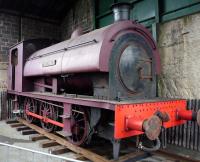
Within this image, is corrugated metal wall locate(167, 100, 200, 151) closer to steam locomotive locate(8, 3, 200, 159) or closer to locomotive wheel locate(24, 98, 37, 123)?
steam locomotive locate(8, 3, 200, 159)

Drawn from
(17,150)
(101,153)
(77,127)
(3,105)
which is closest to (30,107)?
(3,105)

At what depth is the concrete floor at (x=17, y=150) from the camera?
4.05m

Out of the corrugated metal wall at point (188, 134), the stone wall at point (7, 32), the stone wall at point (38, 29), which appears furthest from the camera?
the stone wall at point (38, 29)

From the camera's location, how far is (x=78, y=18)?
371 inches

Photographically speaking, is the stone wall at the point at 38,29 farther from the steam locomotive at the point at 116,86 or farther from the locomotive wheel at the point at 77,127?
the locomotive wheel at the point at 77,127

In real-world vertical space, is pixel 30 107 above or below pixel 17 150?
above

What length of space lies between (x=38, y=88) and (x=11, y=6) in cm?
441

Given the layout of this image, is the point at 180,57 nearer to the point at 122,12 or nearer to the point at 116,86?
the point at 122,12

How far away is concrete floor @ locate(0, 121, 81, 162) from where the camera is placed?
4.05m

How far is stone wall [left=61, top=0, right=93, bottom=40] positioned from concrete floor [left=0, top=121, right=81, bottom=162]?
4446 mm

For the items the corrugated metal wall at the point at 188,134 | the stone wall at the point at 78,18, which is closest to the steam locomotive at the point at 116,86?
the corrugated metal wall at the point at 188,134

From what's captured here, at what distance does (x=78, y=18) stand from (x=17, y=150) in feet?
20.6

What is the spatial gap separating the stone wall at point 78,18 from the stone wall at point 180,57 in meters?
3.75

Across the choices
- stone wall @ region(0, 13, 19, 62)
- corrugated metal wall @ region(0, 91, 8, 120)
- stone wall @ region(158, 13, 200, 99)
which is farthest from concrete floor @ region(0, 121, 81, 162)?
stone wall @ region(0, 13, 19, 62)
